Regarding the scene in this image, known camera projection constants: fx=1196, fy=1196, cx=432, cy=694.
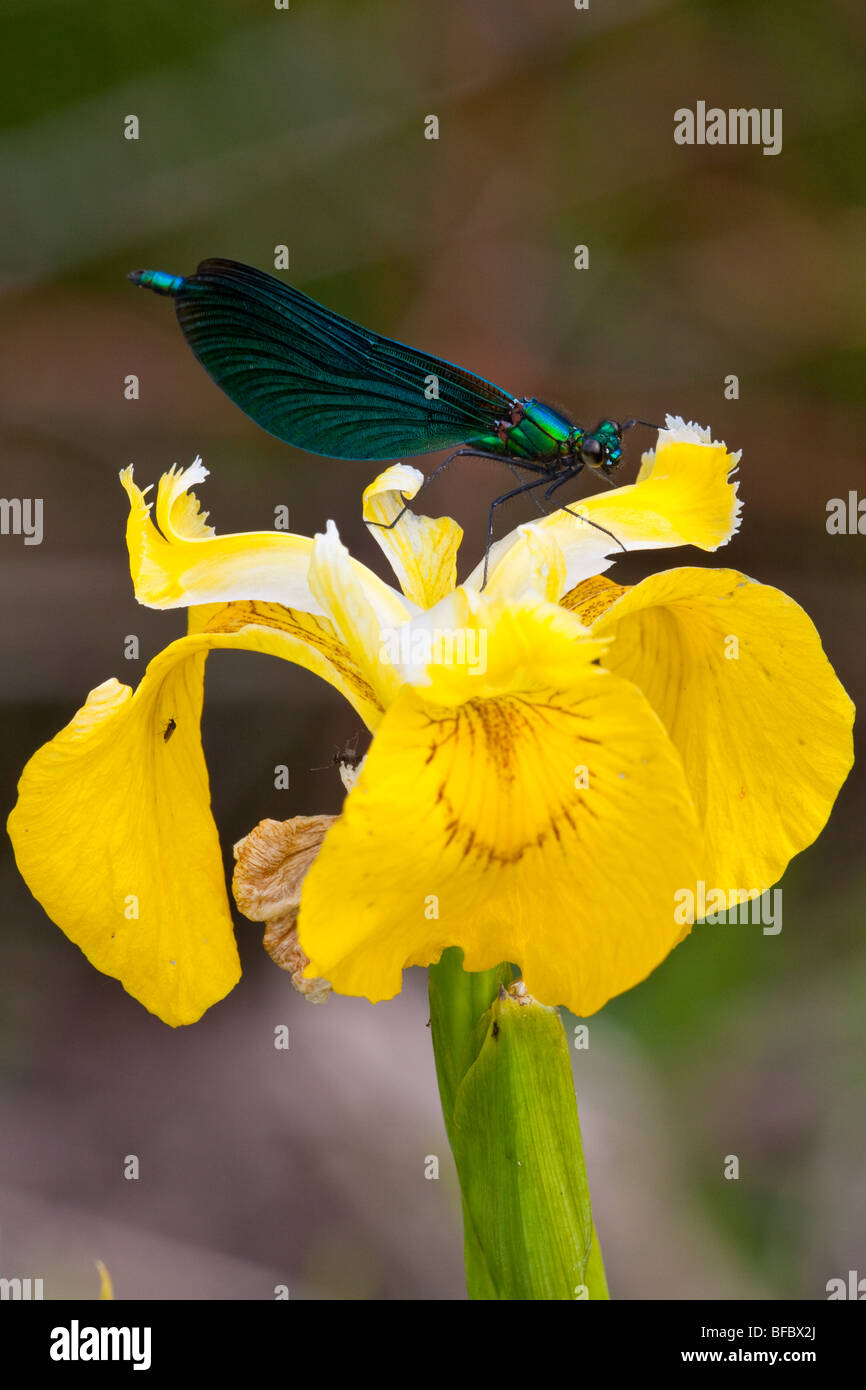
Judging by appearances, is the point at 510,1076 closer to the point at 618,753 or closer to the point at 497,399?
the point at 618,753

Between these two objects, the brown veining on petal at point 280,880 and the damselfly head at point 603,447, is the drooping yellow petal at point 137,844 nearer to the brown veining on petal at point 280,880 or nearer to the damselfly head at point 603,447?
the brown veining on petal at point 280,880

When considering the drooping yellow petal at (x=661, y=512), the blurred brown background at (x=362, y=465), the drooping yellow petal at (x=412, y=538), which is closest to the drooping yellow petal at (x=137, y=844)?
the drooping yellow petal at (x=412, y=538)

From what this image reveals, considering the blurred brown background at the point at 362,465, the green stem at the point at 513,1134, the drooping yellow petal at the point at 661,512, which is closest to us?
the green stem at the point at 513,1134

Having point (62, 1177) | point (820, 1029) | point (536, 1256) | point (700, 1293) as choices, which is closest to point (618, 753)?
point (536, 1256)

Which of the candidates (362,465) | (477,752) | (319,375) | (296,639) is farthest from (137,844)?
(362,465)

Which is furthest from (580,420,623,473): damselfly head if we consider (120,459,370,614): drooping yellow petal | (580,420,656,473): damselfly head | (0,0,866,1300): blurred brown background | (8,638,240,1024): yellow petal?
(0,0,866,1300): blurred brown background
